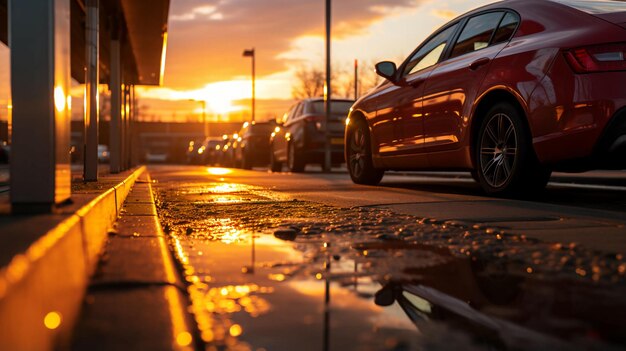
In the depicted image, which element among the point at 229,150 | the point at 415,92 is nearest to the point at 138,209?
the point at 415,92

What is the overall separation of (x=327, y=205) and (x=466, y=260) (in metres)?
2.75

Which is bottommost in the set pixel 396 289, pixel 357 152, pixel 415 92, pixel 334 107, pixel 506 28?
pixel 396 289

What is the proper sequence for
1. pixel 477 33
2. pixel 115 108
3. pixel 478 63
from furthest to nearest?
pixel 115 108 → pixel 477 33 → pixel 478 63

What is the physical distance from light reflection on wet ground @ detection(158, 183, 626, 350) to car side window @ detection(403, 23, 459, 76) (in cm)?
372

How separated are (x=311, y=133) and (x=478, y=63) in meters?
9.97

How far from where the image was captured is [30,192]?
329 centimetres

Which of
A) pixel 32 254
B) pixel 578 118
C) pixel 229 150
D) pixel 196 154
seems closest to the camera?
pixel 32 254

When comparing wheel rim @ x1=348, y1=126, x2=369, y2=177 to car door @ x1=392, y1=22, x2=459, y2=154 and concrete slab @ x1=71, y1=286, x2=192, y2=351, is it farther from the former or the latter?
concrete slab @ x1=71, y1=286, x2=192, y2=351

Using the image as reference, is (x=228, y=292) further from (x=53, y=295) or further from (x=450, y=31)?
(x=450, y=31)

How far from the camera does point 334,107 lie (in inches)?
657

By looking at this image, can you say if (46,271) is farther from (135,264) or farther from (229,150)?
(229,150)

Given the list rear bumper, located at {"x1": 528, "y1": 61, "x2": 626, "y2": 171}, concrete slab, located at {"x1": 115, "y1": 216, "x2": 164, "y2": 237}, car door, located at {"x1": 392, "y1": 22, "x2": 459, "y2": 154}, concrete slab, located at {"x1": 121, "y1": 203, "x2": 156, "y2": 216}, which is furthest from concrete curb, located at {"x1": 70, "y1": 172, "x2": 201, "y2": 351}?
car door, located at {"x1": 392, "y1": 22, "x2": 459, "y2": 154}

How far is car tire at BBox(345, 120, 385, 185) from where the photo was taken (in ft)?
29.6

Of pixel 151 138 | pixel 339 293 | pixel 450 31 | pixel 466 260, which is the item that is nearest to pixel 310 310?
pixel 339 293
